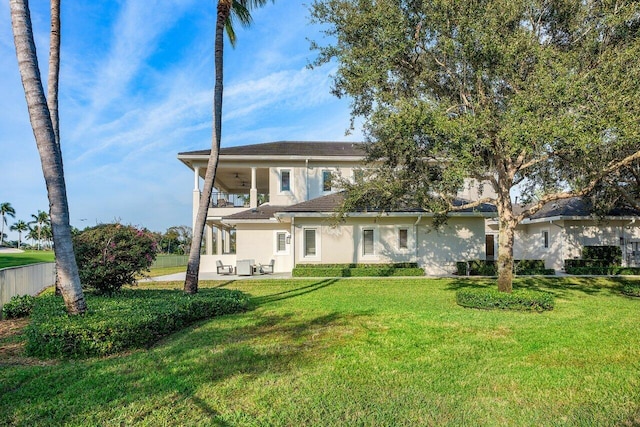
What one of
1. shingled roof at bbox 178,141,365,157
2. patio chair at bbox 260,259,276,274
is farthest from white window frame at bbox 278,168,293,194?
patio chair at bbox 260,259,276,274

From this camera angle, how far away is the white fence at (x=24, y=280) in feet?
33.0

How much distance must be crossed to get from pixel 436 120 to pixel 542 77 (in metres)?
2.41

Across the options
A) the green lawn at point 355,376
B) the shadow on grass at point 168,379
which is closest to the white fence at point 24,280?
the green lawn at point 355,376

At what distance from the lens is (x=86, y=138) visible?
1482 centimetres

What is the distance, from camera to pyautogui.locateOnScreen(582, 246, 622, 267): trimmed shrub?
20406 mm

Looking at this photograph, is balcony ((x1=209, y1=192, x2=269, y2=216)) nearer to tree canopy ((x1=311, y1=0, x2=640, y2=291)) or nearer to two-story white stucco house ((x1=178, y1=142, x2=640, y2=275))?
two-story white stucco house ((x1=178, y1=142, x2=640, y2=275))

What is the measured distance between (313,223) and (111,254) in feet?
35.7

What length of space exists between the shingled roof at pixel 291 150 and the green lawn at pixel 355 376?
15.6 metres

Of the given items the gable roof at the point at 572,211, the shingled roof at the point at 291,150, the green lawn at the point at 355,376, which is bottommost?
the green lawn at the point at 355,376

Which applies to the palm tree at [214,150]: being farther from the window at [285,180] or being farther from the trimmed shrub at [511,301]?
the window at [285,180]

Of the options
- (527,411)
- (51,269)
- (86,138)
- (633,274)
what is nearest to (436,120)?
(527,411)

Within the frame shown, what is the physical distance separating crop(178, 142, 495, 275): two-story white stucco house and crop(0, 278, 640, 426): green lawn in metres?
9.14

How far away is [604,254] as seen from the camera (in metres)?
20.4

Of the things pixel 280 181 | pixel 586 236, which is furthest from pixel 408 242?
pixel 586 236
